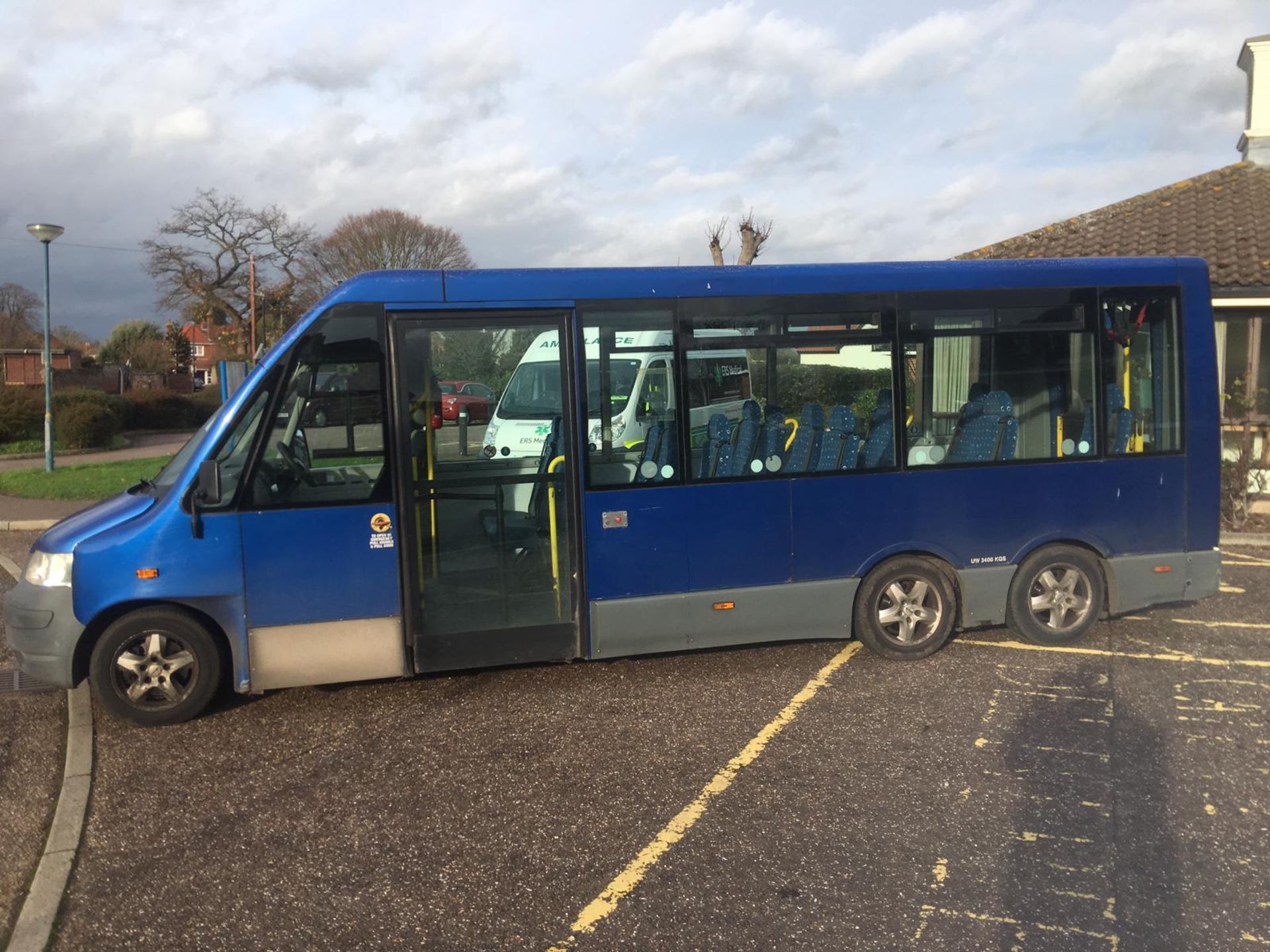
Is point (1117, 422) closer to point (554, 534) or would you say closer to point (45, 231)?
point (554, 534)

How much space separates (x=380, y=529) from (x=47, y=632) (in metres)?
1.87

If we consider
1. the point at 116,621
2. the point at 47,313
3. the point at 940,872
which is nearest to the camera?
the point at 940,872

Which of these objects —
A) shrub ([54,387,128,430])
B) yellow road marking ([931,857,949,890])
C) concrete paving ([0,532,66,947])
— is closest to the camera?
yellow road marking ([931,857,949,890])

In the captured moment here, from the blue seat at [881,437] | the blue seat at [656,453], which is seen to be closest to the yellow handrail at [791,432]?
the blue seat at [881,437]

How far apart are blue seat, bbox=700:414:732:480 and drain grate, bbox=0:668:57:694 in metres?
4.44

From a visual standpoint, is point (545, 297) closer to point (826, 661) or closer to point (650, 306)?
point (650, 306)

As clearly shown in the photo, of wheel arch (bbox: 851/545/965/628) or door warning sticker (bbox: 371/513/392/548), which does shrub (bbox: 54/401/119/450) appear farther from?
wheel arch (bbox: 851/545/965/628)

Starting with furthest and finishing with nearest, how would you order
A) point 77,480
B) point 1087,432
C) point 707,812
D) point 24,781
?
point 77,480 < point 1087,432 < point 24,781 < point 707,812

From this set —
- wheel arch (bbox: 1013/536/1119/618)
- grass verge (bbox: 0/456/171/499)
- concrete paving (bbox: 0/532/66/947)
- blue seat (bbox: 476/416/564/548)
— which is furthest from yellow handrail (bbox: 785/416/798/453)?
grass verge (bbox: 0/456/171/499)

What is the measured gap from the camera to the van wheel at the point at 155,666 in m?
5.86

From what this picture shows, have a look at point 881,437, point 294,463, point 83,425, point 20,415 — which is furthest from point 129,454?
point 881,437

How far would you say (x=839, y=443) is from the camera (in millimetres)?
6941

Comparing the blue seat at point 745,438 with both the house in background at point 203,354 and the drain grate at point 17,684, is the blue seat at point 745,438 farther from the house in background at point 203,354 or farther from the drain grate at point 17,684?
the house in background at point 203,354

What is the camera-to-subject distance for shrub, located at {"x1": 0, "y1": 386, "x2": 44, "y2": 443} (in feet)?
88.1
